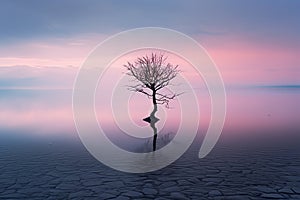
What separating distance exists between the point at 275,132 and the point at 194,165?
503 inches

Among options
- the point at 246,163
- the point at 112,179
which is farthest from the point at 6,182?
the point at 246,163

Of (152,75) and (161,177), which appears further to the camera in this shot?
(152,75)

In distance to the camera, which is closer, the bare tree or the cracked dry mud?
the cracked dry mud

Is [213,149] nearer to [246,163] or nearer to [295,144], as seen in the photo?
[246,163]

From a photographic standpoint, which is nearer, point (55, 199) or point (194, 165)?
point (55, 199)

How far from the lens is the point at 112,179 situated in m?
14.3

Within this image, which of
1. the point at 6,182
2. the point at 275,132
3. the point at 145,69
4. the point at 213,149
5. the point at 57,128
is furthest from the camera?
the point at 145,69

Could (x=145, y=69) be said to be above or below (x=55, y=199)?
above

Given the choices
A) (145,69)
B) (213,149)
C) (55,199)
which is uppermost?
(145,69)

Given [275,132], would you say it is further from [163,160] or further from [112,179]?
[112,179]

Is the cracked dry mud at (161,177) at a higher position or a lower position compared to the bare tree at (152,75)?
lower

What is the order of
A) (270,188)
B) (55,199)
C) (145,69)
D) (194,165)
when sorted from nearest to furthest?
(55,199), (270,188), (194,165), (145,69)

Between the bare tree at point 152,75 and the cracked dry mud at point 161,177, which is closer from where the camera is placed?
the cracked dry mud at point 161,177

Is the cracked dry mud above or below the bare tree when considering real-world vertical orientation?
below
